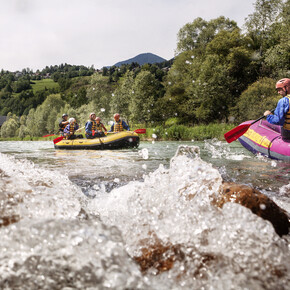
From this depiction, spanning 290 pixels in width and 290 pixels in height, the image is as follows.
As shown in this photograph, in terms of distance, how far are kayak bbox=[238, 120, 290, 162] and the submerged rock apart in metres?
4.71

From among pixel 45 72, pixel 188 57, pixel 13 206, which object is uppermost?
pixel 45 72

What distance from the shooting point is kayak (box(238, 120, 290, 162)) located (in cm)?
667

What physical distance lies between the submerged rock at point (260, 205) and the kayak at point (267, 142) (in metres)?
4.71

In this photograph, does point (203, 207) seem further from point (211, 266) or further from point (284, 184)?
point (284, 184)

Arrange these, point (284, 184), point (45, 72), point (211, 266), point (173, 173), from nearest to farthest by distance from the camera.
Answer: point (211, 266) → point (173, 173) → point (284, 184) → point (45, 72)

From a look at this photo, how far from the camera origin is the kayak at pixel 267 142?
6672 millimetres

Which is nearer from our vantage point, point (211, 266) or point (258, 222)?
point (211, 266)

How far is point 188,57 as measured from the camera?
40.3 m

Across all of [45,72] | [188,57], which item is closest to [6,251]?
[188,57]

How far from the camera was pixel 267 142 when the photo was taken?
7324mm

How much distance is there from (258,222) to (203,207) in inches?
19.1

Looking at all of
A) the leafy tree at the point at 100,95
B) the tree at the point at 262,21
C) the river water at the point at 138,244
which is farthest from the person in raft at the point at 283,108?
the leafy tree at the point at 100,95

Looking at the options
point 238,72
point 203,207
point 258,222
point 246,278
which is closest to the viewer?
point 246,278

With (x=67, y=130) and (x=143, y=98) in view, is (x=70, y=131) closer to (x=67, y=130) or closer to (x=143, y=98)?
(x=67, y=130)
